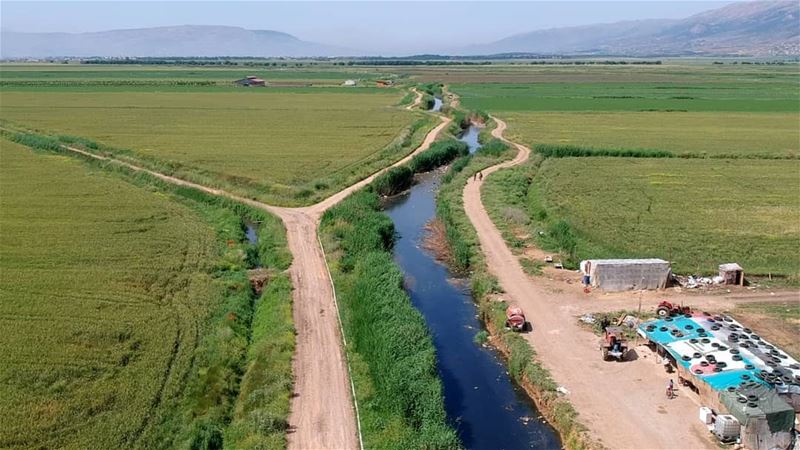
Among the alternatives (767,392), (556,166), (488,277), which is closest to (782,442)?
(767,392)

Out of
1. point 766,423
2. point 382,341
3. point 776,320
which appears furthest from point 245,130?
point 766,423

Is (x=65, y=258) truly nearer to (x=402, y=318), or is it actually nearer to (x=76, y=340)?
(x=76, y=340)

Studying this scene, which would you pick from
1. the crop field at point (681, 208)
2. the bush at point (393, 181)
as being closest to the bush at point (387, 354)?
the crop field at point (681, 208)

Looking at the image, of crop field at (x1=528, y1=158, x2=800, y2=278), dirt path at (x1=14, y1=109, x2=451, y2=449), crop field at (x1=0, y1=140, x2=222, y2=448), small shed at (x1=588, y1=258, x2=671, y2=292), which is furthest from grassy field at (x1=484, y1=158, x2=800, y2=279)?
crop field at (x1=0, y1=140, x2=222, y2=448)

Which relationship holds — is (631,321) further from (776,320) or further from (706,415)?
(706,415)

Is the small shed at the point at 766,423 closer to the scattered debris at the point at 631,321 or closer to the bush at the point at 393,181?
the scattered debris at the point at 631,321

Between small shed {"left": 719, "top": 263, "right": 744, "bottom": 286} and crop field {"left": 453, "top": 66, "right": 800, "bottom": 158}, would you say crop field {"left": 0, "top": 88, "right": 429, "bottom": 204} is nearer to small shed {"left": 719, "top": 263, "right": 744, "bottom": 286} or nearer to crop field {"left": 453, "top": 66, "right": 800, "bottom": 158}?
crop field {"left": 453, "top": 66, "right": 800, "bottom": 158}
